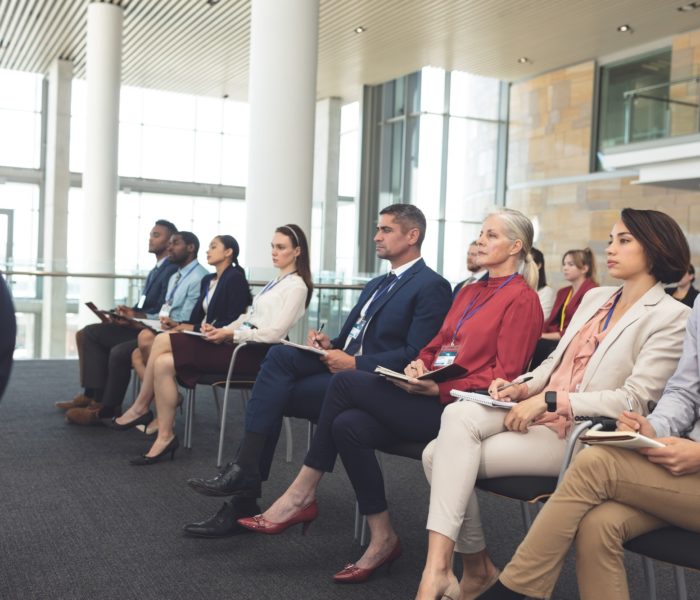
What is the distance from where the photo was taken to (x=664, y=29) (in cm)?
1334

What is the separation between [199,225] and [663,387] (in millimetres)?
19551

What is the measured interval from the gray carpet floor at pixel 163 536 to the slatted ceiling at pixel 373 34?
9.23 meters

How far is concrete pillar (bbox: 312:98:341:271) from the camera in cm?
1897

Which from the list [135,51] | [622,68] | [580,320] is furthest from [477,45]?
[580,320]

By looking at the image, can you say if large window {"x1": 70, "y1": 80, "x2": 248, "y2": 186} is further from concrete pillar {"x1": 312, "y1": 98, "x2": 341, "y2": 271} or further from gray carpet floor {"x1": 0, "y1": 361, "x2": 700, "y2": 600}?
gray carpet floor {"x1": 0, "y1": 361, "x2": 700, "y2": 600}

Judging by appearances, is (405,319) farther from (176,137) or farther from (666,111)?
(176,137)

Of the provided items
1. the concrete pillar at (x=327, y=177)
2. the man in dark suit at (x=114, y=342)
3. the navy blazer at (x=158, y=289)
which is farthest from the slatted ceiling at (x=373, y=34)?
the navy blazer at (x=158, y=289)

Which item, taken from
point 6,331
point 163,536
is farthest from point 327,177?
point 6,331

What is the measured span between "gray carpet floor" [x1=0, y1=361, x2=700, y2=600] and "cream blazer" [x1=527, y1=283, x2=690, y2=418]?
2.62ft

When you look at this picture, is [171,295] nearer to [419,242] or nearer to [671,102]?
[419,242]

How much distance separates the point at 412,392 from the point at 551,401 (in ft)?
1.87

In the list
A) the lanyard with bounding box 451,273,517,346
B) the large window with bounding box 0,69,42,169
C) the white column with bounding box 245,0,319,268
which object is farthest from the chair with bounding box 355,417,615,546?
the large window with bounding box 0,69,42,169

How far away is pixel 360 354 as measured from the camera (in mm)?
3668

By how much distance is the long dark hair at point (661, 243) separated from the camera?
2.57 meters
